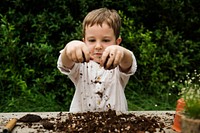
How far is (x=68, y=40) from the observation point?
4762 millimetres

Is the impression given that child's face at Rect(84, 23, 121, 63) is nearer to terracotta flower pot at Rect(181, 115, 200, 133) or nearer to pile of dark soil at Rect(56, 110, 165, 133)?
pile of dark soil at Rect(56, 110, 165, 133)

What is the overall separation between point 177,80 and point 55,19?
1.39 meters

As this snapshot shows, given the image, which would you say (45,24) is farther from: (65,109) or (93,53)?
(93,53)

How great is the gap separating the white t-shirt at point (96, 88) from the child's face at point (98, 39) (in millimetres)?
121

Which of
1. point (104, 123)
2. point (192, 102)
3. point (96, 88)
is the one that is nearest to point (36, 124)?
point (104, 123)

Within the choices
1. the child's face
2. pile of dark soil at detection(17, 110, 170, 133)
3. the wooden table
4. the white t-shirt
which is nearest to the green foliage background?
the white t-shirt

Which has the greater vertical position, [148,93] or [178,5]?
[178,5]

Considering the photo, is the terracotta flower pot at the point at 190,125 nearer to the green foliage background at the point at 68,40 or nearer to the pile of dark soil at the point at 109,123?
the pile of dark soil at the point at 109,123

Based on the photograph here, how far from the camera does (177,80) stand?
497 centimetres

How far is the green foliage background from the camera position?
4.62m

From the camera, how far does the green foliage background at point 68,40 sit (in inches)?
182

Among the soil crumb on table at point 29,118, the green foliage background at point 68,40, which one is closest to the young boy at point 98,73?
the soil crumb on table at point 29,118

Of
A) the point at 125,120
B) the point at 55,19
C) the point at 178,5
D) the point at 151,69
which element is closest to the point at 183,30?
the point at 178,5

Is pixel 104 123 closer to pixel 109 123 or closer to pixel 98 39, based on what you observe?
pixel 109 123
